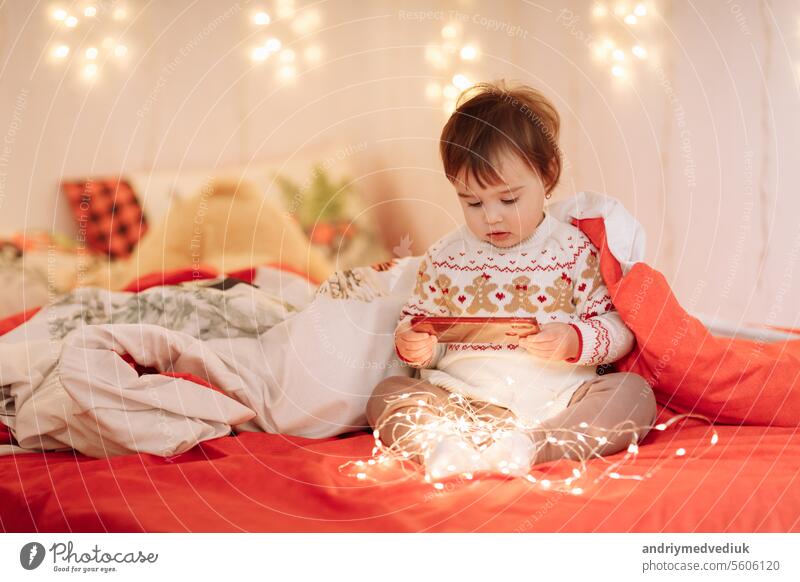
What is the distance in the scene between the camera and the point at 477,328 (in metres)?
1.04

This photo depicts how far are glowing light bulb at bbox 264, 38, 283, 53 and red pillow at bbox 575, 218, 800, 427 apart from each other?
103 cm

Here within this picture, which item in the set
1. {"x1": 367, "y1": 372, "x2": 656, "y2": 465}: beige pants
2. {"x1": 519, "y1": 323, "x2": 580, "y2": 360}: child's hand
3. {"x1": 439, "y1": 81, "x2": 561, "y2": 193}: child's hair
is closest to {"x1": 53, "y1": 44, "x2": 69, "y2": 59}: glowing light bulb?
{"x1": 439, "y1": 81, "x2": 561, "y2": 193}: child's hair

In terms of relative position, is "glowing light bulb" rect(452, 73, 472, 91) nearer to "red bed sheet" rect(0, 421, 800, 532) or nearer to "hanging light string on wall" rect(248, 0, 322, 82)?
"hanging light string on wall" rect(248, 0, 322, 82)

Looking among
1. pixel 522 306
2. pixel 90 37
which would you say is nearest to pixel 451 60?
pixel 90 37

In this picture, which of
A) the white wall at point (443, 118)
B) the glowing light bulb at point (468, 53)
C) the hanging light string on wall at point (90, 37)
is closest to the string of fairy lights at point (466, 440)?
the white wall at point (443, 118)

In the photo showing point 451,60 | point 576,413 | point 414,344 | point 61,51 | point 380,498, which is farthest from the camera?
point 451,60

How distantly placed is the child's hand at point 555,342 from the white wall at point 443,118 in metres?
0.81

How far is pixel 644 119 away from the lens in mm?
1880

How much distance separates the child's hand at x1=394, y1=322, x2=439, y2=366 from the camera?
107 centimetres

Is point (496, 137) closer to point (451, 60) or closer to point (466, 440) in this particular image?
point (466, 440)

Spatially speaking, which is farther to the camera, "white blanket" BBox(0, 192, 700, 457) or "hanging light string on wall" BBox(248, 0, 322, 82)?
"hanging light string on wall" BBox(248, 0, 322, 82)

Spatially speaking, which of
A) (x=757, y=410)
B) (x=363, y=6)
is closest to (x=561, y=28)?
(x=363, y=6)

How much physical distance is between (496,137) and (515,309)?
8.8 inches

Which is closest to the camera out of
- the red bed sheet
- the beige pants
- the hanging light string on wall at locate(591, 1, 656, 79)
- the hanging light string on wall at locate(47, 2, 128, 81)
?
the red bed sheet
